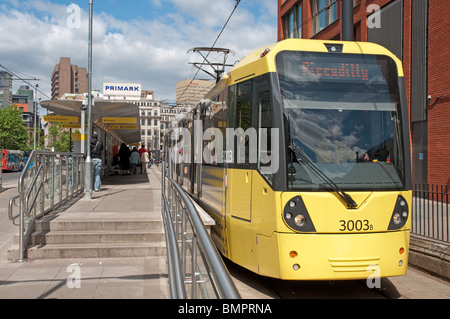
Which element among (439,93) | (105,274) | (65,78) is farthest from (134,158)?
(65,78)

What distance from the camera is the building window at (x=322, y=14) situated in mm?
23812

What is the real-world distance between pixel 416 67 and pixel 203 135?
11.4 meters

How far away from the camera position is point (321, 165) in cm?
564

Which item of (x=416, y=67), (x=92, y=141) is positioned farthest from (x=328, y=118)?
(x=416, y=67)

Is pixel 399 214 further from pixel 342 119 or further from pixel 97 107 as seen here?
pixel 97 107

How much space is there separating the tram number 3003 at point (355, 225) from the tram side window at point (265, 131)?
1.07m

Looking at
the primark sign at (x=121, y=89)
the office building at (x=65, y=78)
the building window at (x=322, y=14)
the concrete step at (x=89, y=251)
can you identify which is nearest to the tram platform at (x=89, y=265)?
the concrete step at (x=89, y=251)

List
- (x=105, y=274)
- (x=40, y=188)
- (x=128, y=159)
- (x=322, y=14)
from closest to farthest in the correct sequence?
1. (x=105, y=274)
2. (x=40, y=188)
3. (x=322, y=14)
4. (x=128, y=159)

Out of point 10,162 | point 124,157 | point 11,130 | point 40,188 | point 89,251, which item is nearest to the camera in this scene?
point 89,251

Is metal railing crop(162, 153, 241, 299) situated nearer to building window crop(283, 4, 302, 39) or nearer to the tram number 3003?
the tram number 3003

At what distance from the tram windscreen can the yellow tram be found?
0.01 meters

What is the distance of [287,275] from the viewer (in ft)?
17.5

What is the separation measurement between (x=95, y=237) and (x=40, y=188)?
1.55 m
